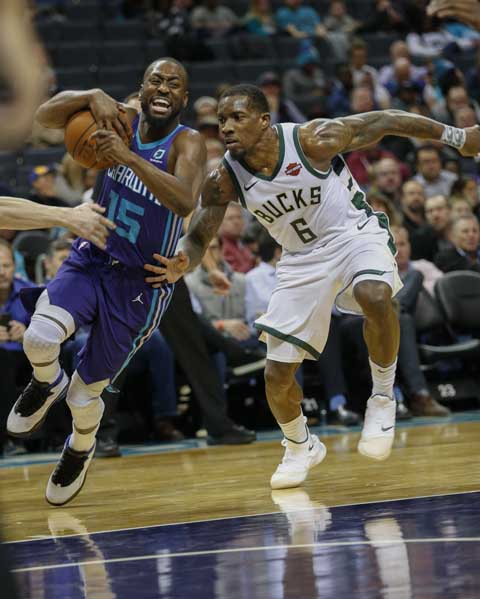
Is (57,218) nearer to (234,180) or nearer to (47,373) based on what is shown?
(47,373)

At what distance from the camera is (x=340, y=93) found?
44.2 feet

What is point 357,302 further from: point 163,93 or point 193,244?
point 163,93

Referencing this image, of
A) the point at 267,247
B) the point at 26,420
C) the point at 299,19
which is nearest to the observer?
the point at 26,420

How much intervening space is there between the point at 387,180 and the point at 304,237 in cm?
535

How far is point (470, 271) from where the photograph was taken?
9484mm

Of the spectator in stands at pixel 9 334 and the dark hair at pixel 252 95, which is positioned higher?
the dark hair at pixel 252 95

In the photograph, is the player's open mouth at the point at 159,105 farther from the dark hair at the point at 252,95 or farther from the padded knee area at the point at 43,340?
the padded knee area at the point at 43,340

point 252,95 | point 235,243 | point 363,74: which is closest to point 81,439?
point 252,95

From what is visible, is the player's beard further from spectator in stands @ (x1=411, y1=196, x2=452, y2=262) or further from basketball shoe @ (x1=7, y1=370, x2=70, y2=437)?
spectator in stands @ (x1=411, y1=196, x2=452, y2=262)

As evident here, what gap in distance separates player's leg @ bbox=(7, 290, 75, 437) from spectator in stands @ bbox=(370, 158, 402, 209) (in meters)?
5.96

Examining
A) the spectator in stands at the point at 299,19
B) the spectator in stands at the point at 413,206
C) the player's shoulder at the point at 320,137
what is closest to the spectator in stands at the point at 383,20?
the spectator in stands at the point at 299,19

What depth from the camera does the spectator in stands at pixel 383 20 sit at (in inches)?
611

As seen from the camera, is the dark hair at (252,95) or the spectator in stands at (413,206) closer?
the dark hair at (252,95)

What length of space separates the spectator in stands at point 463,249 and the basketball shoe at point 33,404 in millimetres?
5129
